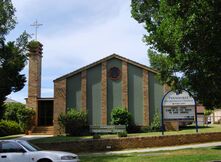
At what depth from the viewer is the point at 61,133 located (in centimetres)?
3975

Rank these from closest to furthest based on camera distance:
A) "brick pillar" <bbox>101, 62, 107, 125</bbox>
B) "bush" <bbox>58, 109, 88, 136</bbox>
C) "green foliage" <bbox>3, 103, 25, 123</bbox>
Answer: "bush" <bbox>58, 109, 88, 136</bbox>, "brick pillar" <bbox>101, 62, 107, 125</bbox>, "green foliage" <bbox>3, 103, 25, 123</bbox>

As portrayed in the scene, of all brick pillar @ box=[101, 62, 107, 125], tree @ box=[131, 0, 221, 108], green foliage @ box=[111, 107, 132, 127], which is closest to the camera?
tree @ box=[131, 0, 221, 108]

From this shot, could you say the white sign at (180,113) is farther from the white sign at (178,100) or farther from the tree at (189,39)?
the tree at (189,39)

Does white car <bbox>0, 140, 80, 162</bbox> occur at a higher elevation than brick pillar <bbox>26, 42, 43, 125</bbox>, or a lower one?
lower

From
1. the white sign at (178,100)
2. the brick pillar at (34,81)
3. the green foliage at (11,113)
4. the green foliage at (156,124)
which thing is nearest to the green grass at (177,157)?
the white sign at (178,100)

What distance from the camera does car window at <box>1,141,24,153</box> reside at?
1736 cm

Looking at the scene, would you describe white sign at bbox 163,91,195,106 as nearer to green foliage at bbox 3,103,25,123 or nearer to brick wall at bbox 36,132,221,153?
brick wall at bbox 36,132,221,153

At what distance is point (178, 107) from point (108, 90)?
30.5 ft

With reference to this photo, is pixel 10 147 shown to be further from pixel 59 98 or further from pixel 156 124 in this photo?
pixel 59 98

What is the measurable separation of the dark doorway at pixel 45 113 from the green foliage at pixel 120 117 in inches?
314

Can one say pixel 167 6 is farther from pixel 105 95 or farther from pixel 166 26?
pixel 105 95

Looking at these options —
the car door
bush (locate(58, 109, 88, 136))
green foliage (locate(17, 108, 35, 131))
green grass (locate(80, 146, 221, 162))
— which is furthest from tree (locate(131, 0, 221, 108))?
green foliage (locate(17, 108, 35, 131))

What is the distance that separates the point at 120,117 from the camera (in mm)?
39094

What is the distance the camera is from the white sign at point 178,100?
32781mm
